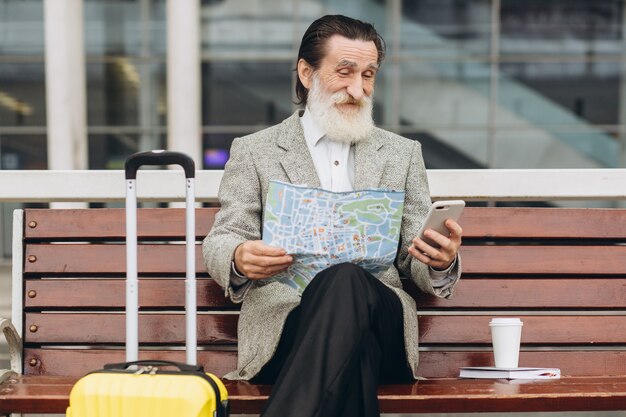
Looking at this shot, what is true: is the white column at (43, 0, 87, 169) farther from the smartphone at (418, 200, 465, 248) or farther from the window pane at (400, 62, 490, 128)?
the smartphone at (418, 200, 465, 248)

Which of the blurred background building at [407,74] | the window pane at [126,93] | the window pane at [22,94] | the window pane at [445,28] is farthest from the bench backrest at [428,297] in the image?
the window pane at [22,94]

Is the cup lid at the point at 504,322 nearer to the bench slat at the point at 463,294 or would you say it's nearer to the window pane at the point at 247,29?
the bench slat at the point at 463,294

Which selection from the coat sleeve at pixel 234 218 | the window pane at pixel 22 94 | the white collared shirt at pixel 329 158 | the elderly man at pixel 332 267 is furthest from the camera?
the window pane at pixel 22 94

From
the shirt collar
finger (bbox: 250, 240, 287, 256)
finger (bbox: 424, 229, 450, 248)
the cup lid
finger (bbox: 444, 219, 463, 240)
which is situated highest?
the shirt collar

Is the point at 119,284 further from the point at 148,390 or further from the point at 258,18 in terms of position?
the point at 258,18

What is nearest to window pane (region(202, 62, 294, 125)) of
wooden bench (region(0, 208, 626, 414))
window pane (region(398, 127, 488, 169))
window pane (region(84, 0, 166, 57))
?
window pane (region(84, 0, 166, 57))

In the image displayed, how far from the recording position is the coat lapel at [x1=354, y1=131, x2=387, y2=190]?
2.97 meters

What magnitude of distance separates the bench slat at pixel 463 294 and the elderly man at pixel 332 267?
0.33 metres

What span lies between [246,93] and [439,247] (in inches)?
409

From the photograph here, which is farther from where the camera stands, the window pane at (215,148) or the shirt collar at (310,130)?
the window pane at (215,148)

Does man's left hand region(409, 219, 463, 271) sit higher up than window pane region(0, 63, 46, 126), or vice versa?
window pane region(0, 63, 46, 126)

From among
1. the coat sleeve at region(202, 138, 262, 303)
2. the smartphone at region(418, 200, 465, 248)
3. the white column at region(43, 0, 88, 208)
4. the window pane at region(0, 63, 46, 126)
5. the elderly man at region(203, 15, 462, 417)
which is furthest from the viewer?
the window pane at region(0, 63, 46, 126)

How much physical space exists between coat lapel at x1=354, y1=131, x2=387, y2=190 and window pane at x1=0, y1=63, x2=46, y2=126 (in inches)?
428

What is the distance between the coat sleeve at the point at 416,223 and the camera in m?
2.89
